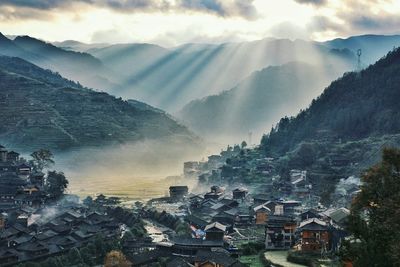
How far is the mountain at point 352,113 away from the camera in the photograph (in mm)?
77688

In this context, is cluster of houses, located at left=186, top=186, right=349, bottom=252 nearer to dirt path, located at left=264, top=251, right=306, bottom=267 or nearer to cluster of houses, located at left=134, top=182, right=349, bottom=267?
cluster of houses, located at left=134, top=182, right=349, bottom=267

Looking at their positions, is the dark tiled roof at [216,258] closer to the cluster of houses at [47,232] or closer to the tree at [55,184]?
the cluster of houses at [47,232]

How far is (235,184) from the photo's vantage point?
71750mm

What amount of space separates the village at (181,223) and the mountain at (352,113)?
616 inches

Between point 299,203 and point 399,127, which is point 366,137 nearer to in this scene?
point 399,127

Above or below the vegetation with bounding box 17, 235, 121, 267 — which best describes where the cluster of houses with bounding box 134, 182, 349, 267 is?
above

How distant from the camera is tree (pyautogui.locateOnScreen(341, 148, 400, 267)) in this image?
15.8 metres

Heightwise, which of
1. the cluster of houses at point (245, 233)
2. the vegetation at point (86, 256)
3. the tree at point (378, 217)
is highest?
the tree at point (378, 217)

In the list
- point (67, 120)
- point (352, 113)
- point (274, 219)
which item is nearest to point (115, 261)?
point (274, 219)

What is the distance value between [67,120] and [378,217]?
91415 mm

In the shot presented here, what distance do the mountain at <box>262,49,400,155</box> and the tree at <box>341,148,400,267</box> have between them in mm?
52563

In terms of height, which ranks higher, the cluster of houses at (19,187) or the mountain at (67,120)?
the mountain at (67,120)

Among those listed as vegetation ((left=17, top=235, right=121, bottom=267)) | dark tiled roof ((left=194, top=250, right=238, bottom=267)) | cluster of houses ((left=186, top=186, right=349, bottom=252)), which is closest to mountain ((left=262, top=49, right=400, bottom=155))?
cluster of houses ((left=186, top=186, right=349, bottom=252))

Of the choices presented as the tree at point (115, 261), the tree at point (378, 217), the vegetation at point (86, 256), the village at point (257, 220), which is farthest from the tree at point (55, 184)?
the tree at point (378, 217)
